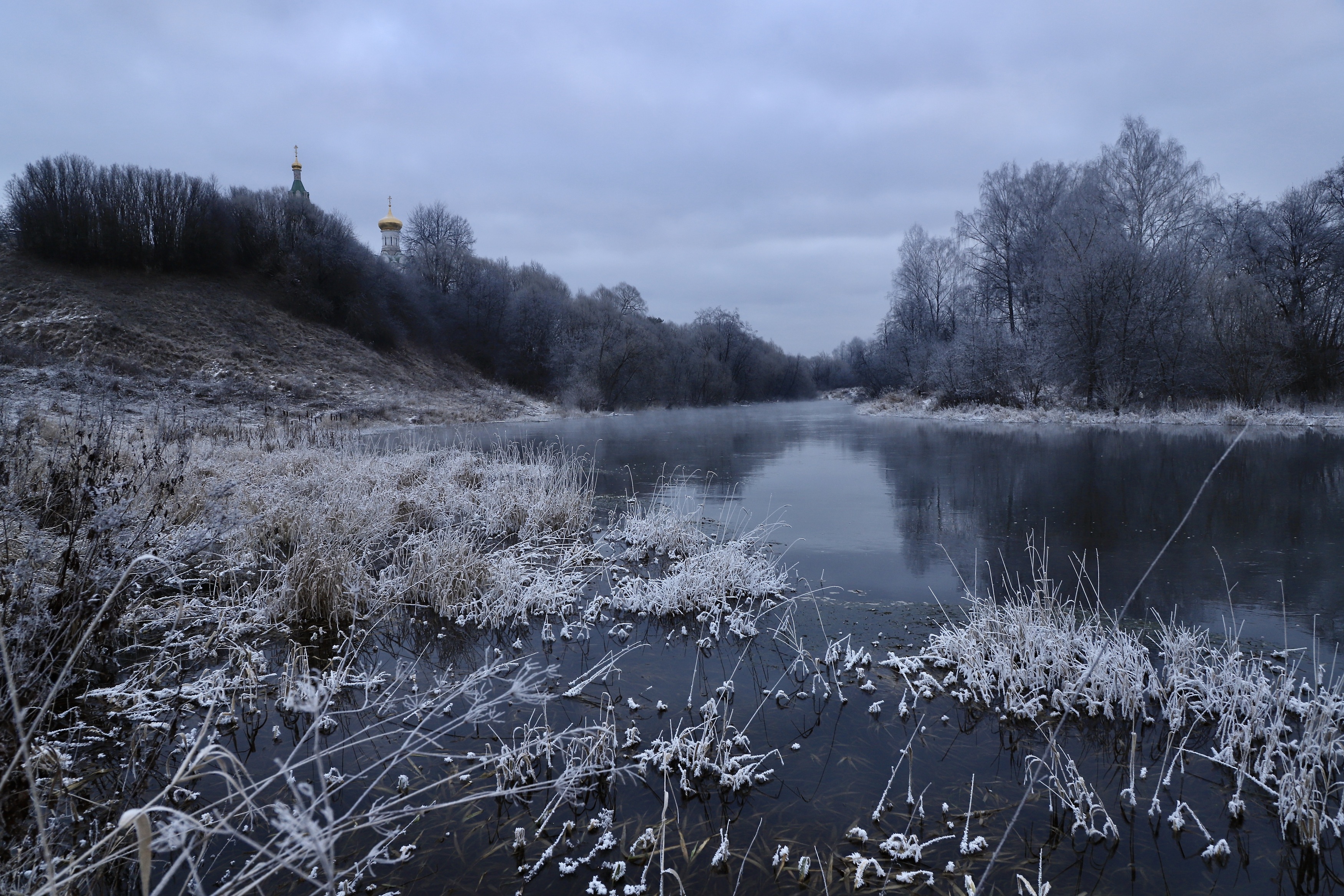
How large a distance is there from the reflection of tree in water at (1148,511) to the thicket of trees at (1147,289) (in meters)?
7.00

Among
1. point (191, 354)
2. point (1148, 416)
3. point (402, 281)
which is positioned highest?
point (402, 281)

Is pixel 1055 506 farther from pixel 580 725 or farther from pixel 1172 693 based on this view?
pixel 580 725

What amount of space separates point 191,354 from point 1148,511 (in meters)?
33.4

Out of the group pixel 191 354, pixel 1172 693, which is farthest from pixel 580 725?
pixel 191 354

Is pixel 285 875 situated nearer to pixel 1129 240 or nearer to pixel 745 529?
pixel 745 529

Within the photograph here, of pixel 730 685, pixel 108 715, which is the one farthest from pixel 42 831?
pixel 730 685

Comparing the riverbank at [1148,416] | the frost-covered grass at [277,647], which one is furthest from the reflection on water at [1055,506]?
the frost-covered grass at [277,647]

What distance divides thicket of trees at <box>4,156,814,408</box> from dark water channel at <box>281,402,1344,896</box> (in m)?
32.4

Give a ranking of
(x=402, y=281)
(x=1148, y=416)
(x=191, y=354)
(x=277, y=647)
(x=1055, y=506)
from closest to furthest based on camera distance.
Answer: (x=277, y=647) → (x=1055, y=506) → (x=1148, y=416) → (x=191, y=354) → (x=402, y=281)

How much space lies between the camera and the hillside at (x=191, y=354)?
77.3 ft

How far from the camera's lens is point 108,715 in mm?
3812

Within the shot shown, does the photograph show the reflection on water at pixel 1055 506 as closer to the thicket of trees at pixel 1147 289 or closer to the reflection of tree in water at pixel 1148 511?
the reflection of tree in water at pixel 1148 511

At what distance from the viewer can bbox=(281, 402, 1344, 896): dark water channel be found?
2848 millimetres

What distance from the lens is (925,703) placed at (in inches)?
166
